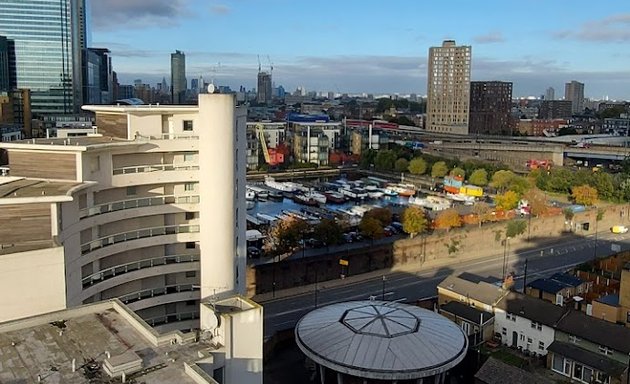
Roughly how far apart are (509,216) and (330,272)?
11141mm

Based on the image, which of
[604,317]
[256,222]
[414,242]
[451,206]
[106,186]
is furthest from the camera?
[451,206]

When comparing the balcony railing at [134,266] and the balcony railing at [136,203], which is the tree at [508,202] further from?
the balcony railing at [136,203]

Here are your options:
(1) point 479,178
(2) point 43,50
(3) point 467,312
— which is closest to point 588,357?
(3) point 467,312

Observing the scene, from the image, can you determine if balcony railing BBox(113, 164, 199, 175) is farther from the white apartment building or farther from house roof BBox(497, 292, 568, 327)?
house roof BBox(497, 292, 568, 327)

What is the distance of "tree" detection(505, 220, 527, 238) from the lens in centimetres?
2289

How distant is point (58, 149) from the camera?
28.6 feet

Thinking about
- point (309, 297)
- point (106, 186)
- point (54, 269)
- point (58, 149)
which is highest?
point (58, 149)

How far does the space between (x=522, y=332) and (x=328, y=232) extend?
8.02 metres

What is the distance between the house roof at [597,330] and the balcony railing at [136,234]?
27.1ft

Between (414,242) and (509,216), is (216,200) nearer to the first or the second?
(414,242)

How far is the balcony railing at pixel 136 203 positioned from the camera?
9211 millimetres

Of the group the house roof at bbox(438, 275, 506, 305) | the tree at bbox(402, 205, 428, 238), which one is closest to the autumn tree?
the tree at bbox(402, 205, 428, 238)

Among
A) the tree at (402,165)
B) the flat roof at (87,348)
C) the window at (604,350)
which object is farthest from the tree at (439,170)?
the flat roof at (87,348)

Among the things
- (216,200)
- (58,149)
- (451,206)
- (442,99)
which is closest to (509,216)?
(451,206)
